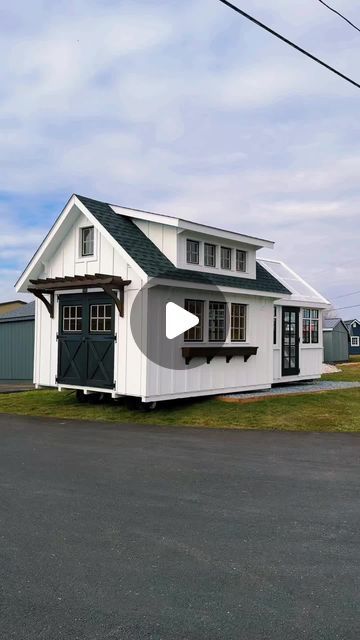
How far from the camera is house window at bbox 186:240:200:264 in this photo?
48.5ft

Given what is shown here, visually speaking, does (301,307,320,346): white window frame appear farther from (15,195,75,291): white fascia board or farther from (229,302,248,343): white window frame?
(15,195,75,291): white fascia board

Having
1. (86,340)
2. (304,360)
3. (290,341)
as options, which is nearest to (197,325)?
(86,340)

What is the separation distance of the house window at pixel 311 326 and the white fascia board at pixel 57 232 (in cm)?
864

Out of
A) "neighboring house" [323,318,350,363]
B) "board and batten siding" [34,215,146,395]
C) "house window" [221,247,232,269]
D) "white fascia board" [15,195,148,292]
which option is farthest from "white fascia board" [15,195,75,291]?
"neighboring house" [323,318,350,363]

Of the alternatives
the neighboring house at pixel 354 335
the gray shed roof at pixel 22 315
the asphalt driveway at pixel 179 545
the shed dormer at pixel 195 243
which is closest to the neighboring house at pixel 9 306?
the gray shed roof at pixel 22 315

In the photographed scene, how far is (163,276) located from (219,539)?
840cm

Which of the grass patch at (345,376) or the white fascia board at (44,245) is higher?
the white fascia board at (44,245)

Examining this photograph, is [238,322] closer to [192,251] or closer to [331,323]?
[192,251]

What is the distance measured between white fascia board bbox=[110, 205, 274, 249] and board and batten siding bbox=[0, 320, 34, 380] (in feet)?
45.0

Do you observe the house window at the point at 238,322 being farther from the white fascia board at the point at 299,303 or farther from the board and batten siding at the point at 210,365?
the white fascia board at the point at 299,303

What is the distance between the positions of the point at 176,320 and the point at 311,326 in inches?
311

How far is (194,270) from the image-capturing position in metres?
14.7

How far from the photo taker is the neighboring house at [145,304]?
13477 mm

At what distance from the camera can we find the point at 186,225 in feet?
46.4
